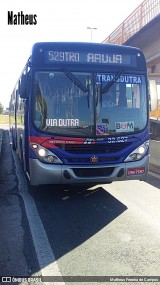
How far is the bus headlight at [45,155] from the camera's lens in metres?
6.60

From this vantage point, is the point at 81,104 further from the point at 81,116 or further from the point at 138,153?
the point at 138,153

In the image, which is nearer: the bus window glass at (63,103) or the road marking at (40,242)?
the road marking at (40,242)

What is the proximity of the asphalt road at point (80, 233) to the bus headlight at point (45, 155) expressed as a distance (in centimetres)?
86

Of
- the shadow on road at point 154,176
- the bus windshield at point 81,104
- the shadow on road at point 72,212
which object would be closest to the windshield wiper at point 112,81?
the bus windshield at point 81,104

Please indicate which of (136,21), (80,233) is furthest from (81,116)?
(136,21)

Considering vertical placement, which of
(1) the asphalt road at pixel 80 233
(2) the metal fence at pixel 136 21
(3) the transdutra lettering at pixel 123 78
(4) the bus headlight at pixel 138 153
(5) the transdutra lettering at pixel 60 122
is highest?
(2) the metal fence at pixel 136 21

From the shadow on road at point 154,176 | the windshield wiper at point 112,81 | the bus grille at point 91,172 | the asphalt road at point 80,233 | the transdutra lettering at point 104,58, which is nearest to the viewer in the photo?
the asphalt road at point 80,233

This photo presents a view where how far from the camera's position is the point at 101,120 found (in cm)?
676

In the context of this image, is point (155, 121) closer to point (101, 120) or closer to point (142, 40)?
point (142, 40)

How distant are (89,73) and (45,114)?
118 cm

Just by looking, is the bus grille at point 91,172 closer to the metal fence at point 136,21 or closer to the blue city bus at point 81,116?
the blue city bus at point 81,116

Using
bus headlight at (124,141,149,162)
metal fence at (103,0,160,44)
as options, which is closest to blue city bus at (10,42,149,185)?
bus headlight at (124,141,149,162)

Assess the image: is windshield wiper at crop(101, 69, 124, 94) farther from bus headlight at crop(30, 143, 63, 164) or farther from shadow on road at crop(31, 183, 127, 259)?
shadow on road at crop(31, 183, 127, 259)

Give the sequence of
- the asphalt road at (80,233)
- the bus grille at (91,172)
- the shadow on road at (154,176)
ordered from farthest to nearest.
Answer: the shadow on road at (154,176) → the bus grille at (91,172) → the asphalt road at (80,233)
